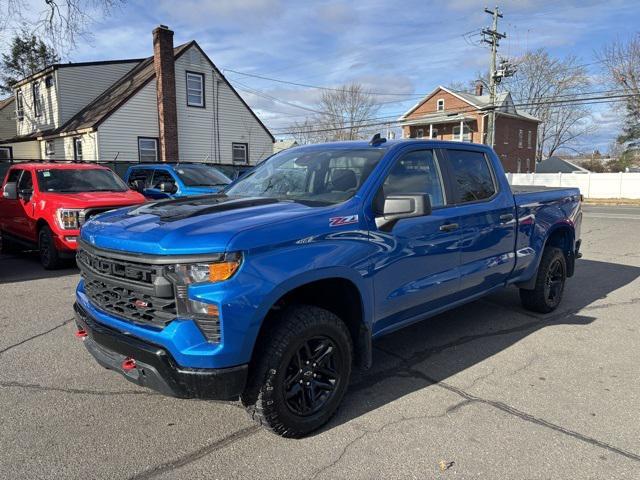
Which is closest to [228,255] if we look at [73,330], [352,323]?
[352,323]

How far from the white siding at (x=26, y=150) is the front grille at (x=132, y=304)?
26.6 metres

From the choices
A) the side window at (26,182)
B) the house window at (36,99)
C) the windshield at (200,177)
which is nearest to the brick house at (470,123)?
the house window at (36,99)

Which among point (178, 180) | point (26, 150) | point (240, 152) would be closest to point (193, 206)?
point (178, 180)

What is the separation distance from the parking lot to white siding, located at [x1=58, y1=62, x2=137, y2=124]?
2176cm

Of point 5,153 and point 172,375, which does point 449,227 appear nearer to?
point 172,375

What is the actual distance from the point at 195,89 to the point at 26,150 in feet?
35.8

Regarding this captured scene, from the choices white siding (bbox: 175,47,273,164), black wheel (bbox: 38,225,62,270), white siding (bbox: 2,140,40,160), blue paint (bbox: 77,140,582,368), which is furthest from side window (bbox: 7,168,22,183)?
white siding (bbox: 2,140,40,160)

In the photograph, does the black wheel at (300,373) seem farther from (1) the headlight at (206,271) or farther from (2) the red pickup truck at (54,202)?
(2) the red pickup truck at (54,202)

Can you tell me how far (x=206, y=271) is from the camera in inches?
104

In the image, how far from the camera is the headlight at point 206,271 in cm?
262

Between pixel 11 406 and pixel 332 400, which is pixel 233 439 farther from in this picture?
pixel 11 406

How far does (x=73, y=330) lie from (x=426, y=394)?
365 cm

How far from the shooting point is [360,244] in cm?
325

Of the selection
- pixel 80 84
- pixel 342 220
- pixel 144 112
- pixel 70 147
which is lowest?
pixel 342 220
